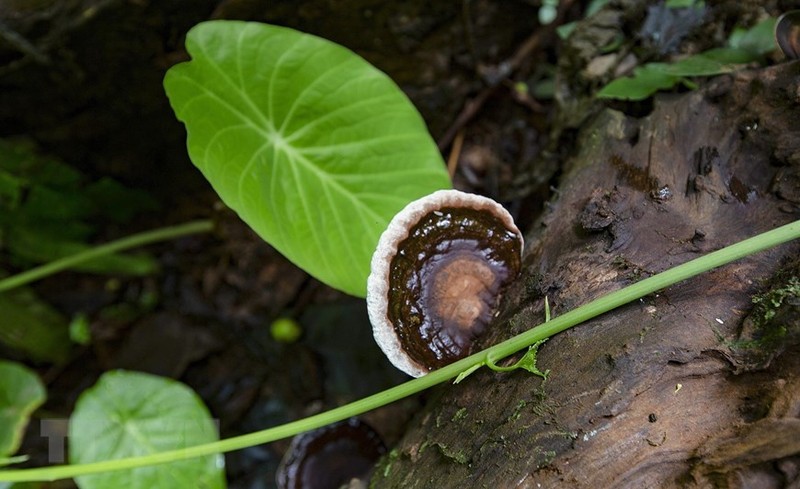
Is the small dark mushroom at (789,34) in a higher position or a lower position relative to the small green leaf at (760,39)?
higher

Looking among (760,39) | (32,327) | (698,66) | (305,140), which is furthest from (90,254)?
(760,39)

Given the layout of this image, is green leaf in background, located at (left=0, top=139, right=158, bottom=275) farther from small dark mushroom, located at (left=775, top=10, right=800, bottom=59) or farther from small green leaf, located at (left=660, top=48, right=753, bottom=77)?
small dark mushroom, located at (left=775, top=10, right=800, bottom=59)

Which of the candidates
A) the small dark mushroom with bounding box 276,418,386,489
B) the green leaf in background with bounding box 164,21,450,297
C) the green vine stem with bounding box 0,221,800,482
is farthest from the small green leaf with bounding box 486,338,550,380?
the small dark mushroom with bounding box 276,418,386,489

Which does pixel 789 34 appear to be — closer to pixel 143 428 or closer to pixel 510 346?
pixel 510 346

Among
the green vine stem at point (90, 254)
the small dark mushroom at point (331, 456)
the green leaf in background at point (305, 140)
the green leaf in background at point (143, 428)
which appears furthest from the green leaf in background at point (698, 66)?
the green vine stem at point (90, 254)

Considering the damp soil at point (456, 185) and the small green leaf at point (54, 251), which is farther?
the small green leaf at point (54, 251)

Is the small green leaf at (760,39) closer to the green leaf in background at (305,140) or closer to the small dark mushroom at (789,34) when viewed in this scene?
the small dark mushroom at (789,34)

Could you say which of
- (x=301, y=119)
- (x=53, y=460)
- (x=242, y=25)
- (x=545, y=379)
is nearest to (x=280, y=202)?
(x=301, y=119)
